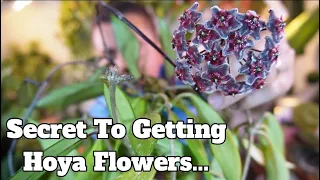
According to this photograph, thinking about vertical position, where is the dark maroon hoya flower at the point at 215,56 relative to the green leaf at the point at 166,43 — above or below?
below

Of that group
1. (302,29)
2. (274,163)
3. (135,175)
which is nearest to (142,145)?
(135,175)

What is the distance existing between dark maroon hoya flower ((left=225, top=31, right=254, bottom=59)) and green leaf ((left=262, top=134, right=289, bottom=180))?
0.83 feet

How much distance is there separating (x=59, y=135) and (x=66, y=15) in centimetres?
72

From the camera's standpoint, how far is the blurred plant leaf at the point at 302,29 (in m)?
0.80

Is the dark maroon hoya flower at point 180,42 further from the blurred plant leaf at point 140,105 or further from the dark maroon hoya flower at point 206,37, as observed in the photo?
the blurred plant leaf at point 140,105

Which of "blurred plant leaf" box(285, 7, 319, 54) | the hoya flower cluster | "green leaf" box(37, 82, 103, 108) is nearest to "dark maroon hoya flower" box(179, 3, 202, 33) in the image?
the hoya flower cluster

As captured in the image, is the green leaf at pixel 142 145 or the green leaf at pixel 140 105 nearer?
the green leaf at pixel 142 145

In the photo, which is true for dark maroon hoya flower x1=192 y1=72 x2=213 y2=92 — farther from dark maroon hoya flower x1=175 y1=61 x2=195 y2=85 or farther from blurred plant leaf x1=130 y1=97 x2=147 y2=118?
blurred plant leaf x1=130 y1=97 x2=147 y2=118

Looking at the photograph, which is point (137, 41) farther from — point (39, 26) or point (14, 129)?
point (39, 26)

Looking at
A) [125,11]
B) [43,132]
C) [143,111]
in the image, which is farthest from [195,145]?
[125,11]

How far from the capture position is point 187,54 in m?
0.47

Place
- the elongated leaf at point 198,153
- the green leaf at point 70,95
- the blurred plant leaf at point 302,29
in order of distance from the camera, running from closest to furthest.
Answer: the elongated leaf at point 198,153
the green leaf at point 70,95
the blurred plant leaf at point 302,29

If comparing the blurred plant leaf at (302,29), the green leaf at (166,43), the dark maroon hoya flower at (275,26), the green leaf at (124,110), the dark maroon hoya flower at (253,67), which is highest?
the blurred plant leaf at (302,29)

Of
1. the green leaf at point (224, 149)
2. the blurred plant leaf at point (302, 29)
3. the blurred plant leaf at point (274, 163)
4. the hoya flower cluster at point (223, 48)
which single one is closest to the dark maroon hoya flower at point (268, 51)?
the hoya flower cluster at point (223, 48)
